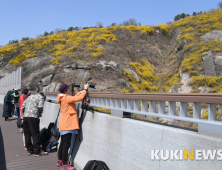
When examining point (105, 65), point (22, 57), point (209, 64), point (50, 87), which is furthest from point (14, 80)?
point (209, 64)

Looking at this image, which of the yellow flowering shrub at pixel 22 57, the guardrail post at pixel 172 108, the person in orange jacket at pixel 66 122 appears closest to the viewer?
the guardrail post at pixel 172 108

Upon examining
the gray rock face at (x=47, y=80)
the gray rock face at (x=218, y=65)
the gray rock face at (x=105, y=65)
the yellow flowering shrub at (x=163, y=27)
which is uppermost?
the yellow flowering shrub at (x=163, y=27)

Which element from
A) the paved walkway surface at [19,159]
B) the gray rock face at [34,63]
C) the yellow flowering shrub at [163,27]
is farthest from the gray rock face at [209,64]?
the gray rock face at [34,63]

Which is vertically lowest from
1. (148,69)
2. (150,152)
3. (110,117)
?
(150,152)

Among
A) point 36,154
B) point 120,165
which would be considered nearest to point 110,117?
point 120,165

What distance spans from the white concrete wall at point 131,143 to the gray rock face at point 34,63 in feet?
83.8

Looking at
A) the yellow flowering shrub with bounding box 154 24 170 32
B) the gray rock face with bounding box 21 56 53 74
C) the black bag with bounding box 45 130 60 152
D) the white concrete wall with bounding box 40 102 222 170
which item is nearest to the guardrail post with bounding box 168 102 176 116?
the white concrete wall with bounding box 40 102 222 170

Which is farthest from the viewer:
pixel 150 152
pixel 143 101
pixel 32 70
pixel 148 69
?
pixel 32 70

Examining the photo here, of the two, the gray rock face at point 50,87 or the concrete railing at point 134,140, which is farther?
the gray rock face at point 50,87

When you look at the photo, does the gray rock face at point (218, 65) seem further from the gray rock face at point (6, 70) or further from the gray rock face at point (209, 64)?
the gray rock face at point (6, 70)

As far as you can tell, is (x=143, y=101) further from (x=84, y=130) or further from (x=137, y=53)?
(x=137, y=53)

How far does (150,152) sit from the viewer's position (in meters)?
2.83

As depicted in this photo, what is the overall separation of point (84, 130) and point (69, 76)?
18.5 meters

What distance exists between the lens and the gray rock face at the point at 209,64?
16.8 meters
